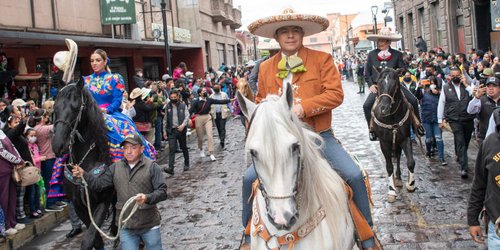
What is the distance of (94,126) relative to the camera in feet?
20.7

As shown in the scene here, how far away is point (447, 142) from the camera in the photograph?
1440cm

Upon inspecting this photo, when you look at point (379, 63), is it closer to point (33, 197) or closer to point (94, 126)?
point (94, 126)

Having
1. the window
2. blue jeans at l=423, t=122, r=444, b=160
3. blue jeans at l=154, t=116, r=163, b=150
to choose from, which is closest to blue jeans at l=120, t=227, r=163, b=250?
blue jeans at l=423, t=122, r=444, b=160

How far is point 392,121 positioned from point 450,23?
60.7 feet

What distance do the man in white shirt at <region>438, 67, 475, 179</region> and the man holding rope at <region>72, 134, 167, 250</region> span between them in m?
6.70

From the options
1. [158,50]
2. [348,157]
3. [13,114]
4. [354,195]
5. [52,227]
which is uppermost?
[158,50]

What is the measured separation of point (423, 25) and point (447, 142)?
65.6ft

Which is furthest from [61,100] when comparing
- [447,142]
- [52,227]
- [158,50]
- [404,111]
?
[158,50]

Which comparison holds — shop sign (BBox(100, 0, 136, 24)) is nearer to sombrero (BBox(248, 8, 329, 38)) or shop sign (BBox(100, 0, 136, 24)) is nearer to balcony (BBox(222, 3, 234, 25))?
sombrero (BBox(248, 8, 329, 38))

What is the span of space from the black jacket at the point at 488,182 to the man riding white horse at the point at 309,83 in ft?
3.06

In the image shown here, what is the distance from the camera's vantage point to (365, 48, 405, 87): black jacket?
415 inches

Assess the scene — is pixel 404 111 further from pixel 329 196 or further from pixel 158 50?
pixel 158 50

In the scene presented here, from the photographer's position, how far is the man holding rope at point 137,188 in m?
5.75

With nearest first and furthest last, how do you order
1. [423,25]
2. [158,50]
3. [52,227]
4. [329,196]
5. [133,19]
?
Result: [329,196] → [52,227] → [133,19] → [158,50] → [423,25]
